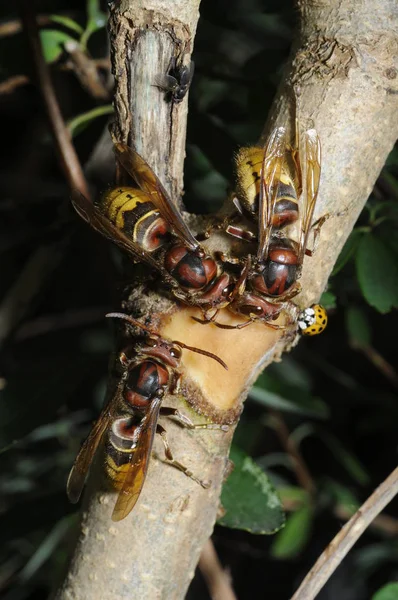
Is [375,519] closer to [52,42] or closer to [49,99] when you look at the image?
[49,99]

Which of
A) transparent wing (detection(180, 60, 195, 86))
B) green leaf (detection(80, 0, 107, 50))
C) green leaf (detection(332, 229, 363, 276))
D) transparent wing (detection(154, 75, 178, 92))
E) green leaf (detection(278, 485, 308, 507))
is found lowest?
green leaf (detection(278, 485, 308, 507))

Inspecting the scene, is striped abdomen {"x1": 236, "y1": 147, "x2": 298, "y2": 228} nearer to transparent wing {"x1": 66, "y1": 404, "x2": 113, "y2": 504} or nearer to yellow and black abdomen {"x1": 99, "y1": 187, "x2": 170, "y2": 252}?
yellow and black abdomen {"x1": 99, "y1": 187, "x2": 170, "y2": 252}

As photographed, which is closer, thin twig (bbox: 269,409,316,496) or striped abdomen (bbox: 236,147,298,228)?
striped abdomen (bbox: 236,147,298,228)

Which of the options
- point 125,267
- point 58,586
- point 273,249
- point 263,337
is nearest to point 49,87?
point 125,267

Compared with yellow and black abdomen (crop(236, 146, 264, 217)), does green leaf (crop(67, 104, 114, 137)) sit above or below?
below

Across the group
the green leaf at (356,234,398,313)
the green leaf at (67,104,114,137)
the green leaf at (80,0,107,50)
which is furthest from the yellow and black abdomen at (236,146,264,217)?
the green leaf at (80,0,107,50)

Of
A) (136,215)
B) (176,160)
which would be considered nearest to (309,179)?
(176,160)

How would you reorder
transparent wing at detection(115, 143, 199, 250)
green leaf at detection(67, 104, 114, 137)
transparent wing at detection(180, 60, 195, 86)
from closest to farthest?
transparent wing at detection(180, 60, 195, 86)
transparent wing at detection(115, 143, 199, 250)
green leaf at detection(67, 104, 114, 137)

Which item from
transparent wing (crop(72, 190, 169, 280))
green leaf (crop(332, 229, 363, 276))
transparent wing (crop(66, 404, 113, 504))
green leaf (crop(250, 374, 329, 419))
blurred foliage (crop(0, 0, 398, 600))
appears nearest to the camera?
transparent wing (crop(72, 190, 169, 280))
